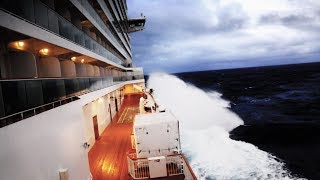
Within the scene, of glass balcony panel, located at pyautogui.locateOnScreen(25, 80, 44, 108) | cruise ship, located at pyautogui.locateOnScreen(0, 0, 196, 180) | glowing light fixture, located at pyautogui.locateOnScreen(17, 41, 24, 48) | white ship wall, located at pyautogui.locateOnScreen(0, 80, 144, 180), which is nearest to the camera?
white ship wall, located at pyautogui.locateOnScreen(0, 80, 144, 180)

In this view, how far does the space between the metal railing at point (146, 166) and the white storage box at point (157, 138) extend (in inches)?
21.3

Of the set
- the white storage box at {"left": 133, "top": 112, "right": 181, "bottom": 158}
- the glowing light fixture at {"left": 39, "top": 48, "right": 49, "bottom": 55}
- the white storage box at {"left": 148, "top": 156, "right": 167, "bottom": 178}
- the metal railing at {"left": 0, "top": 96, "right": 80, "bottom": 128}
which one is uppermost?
the glowing light fixture at {"left": 39, "top": 48, "right": 49, "bottom": 55}

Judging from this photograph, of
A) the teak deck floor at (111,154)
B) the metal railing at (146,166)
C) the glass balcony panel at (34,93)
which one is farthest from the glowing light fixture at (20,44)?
the teak deck floor at (111,154)

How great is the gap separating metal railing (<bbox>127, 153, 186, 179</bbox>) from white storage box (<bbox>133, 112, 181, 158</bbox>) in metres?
0.54

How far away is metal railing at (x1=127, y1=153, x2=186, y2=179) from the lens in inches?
427

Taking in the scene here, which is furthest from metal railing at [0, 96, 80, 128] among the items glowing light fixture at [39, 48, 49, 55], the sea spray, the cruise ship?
the sea spray

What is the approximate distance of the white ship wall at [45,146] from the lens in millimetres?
5055

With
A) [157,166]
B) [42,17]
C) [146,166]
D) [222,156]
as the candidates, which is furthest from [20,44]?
[222,156]

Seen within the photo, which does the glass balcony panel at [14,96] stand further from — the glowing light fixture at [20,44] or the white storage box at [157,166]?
the white storage box at [157,166]

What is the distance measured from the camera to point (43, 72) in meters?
10.6

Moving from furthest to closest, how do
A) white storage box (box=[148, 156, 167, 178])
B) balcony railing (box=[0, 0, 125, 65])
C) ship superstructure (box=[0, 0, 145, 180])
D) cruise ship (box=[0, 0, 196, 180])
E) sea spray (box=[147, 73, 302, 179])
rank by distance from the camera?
sea spray (box=[147, 73, 302, 179])
white storage box (box=[148, 156, 167, 178])
balcony railing (box=[0, 0, 125, 65])
cruise ship (box=[0, 0, 196, 180])
ship superstructure (box=[0, 0, 145, 180])

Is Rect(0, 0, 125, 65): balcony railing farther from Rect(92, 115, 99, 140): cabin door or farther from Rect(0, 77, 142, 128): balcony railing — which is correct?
Rect(92, 115, 99, 140): cabin door

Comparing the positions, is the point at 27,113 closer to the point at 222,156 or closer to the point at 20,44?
the point at 20,44

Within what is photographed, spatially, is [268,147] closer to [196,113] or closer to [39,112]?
[196,113]
